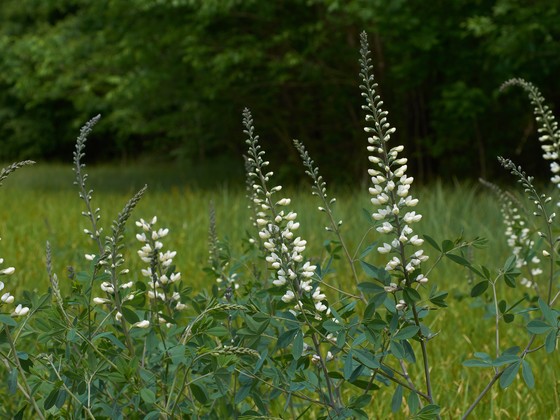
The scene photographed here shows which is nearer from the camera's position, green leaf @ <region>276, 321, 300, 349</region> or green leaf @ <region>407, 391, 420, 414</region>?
green leaf @ <region>276, 321, 300, 349</region>

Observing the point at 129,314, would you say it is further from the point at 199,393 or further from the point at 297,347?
the point at 297,347

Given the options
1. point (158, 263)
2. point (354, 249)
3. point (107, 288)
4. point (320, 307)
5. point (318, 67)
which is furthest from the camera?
point (318, 67)

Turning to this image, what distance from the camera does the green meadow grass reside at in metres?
3.33

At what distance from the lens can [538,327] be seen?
75.2 inches

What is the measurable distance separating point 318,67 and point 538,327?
11450 millimetres

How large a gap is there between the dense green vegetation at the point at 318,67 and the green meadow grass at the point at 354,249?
215 cm

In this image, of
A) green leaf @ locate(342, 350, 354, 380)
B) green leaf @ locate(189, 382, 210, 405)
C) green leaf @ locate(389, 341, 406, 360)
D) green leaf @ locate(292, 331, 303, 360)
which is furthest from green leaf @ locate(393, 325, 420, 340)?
green leaf @ locate(189, 382, 210, 405)

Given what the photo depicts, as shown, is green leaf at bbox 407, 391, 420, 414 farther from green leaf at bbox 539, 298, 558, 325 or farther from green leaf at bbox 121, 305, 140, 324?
green leaf at bbox 121, 305, 140, 324

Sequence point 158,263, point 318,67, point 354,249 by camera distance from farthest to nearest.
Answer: point 318,67 < point 354,249 < point 158,263

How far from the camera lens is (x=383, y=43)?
45.4 feet

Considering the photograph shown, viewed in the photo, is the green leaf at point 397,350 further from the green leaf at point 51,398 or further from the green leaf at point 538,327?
the green leaf at point 51,398

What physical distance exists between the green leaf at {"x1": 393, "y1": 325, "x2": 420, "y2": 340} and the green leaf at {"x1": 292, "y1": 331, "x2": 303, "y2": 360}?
0.24 metres

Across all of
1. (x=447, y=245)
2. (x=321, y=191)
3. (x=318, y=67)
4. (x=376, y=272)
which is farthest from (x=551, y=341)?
(x=318, y=67)

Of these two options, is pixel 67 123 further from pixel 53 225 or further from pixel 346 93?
pixel 53 225
